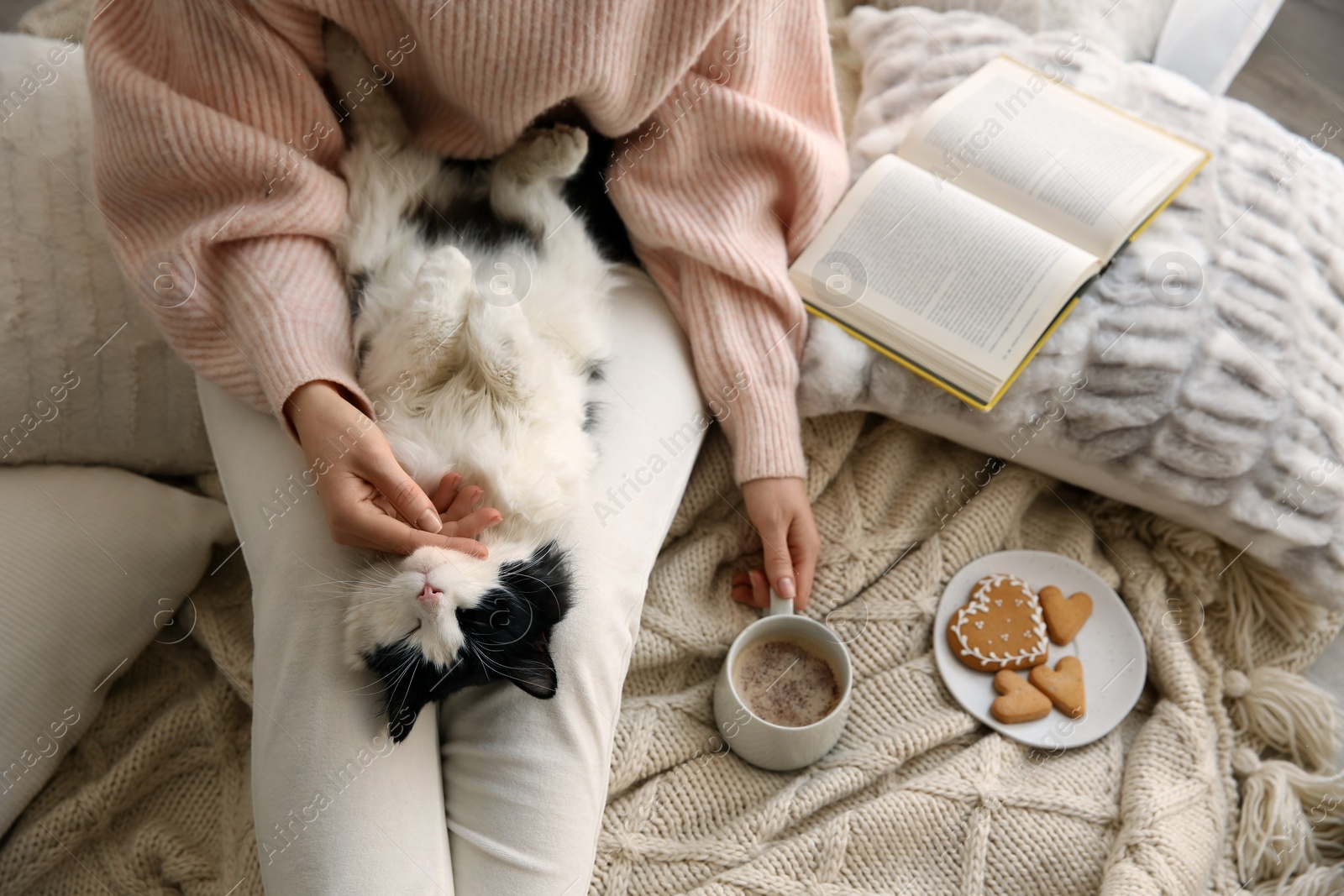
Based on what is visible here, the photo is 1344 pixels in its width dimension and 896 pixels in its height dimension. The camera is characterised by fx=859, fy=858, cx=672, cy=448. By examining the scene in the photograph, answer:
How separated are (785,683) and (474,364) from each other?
56 centimetres

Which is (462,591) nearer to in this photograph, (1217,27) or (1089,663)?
(1089,663)

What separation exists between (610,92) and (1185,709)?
3.63 ft

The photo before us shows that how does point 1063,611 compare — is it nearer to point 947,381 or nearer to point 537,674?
point 947,381

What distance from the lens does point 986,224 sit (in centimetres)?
123

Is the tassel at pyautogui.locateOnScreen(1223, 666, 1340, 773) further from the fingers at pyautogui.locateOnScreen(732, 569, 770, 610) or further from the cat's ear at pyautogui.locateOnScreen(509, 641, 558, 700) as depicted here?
the cat's ear at pyautogui.locateOnScreen(509, 641, 558, 700)

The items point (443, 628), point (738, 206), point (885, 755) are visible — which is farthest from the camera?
point (738, 206)

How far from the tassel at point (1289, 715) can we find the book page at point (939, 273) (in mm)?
572

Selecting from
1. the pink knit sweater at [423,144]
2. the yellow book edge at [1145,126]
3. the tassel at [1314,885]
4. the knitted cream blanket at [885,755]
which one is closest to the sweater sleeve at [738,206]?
the pink knit sweater at [423,144]

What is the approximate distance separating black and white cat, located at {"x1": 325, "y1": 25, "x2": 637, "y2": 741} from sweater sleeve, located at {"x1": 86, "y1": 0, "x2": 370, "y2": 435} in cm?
6

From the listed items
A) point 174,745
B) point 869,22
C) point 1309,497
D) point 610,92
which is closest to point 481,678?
point 174,745

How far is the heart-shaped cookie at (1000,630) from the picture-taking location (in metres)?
1.17

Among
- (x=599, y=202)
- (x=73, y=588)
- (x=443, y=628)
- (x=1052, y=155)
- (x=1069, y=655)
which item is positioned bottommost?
(x=73, y=588)

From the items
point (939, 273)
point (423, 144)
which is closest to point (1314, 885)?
point (939, 273)

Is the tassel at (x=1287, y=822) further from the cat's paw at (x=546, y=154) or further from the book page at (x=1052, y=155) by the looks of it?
the cat's paw at (x=546, y=154)
